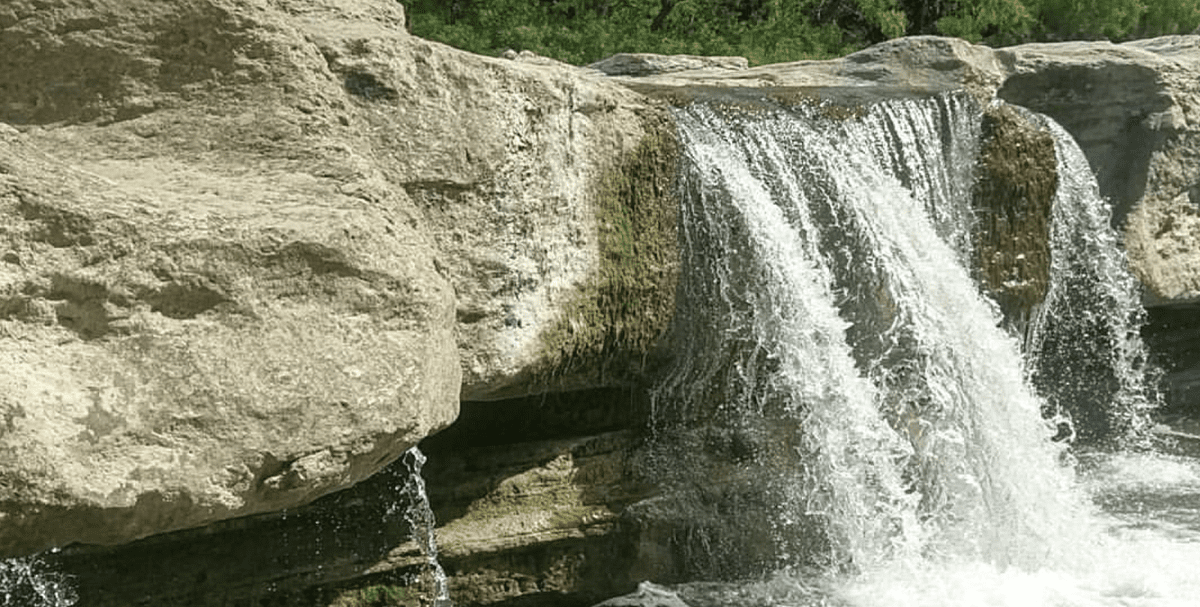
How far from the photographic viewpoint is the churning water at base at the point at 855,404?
Answer: 20.8 ft

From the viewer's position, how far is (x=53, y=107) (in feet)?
14.6

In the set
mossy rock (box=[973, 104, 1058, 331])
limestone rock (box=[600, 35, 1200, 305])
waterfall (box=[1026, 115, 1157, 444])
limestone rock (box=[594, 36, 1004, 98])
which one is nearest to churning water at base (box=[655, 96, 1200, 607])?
mossy rock (box=[973, 104, 1058, 331])

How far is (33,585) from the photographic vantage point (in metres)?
4.59

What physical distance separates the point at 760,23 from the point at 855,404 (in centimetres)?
1165

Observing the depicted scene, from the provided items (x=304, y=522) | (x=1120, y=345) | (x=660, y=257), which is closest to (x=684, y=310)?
(x=660, y=257)

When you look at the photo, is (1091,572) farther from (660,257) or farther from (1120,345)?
(1120,345)

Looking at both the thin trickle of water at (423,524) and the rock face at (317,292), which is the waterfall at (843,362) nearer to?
the rock face at (317,292)

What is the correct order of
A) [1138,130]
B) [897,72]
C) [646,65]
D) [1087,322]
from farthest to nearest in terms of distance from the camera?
1. [646,65]
2. [1138,130]
3. [1087,322]
4. [897,72]


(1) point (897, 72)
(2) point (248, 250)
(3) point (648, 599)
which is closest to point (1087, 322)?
(1) point (897, 72)

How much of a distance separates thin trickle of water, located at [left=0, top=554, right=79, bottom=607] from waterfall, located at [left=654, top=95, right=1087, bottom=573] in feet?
8.45

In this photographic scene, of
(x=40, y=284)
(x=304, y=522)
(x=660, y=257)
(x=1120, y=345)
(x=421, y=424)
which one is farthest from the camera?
(x=1120, y=345)

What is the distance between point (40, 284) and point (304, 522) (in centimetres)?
176

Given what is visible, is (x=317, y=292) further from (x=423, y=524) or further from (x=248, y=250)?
(x=423, y=524)

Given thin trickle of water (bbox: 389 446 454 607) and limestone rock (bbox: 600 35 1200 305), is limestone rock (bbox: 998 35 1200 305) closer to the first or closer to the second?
limestone rock (bbox: 600 35 1200 305)
